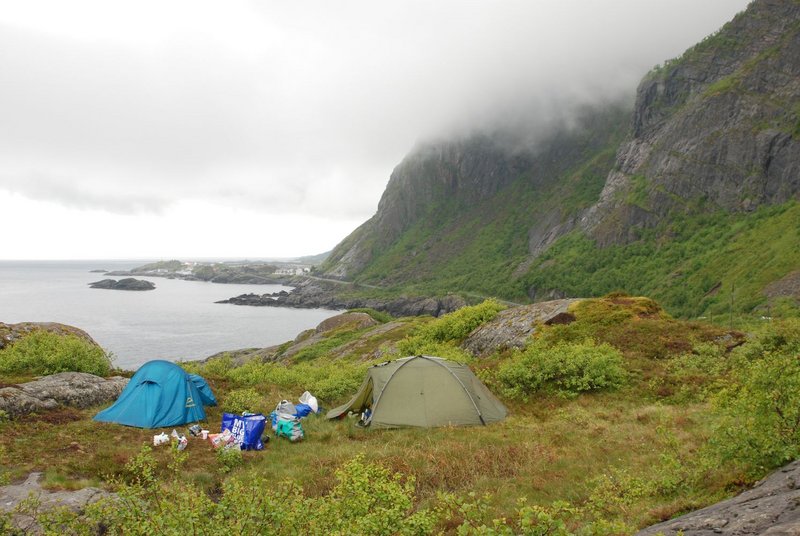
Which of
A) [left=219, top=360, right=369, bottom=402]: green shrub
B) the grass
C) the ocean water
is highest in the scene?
the grass

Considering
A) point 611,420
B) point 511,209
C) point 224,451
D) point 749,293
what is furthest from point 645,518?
point 511,209

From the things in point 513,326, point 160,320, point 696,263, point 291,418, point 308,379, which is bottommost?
point 160,320

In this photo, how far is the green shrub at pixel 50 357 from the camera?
17516 mm

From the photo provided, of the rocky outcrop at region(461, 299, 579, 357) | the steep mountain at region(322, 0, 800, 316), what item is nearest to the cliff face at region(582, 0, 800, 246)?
the steep mountain at region(322, 0, 800, 316)

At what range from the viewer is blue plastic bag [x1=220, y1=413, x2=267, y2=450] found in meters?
13.2

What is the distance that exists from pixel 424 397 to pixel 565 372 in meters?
6.40

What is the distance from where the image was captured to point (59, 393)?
52.4 ft

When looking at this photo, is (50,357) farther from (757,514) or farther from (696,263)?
(696,263)

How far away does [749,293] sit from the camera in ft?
204

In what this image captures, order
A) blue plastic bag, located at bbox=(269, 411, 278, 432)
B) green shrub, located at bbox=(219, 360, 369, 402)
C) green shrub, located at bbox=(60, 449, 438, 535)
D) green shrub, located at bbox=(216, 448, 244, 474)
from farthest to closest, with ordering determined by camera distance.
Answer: green shrub, located at bbox=(219, 360, 369, 402), blue plastic bag, located at bbox=(269, 411, 278, 432), green shrub, located at bbox=(216, 448, 244, 474), green shrub, located at bbox=(60, 449, 438, 535)

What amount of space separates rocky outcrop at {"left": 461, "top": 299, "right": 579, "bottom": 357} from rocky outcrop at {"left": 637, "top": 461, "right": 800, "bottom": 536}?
18271 millimetres

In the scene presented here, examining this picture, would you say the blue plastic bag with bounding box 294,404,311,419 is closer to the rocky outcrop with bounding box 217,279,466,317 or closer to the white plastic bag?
the white plastic bag

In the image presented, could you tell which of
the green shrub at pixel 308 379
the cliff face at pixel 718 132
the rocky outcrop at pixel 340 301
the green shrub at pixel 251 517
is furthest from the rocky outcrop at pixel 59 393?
the cliff face at pixel 718 132

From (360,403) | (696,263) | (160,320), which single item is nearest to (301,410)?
(360,403)
